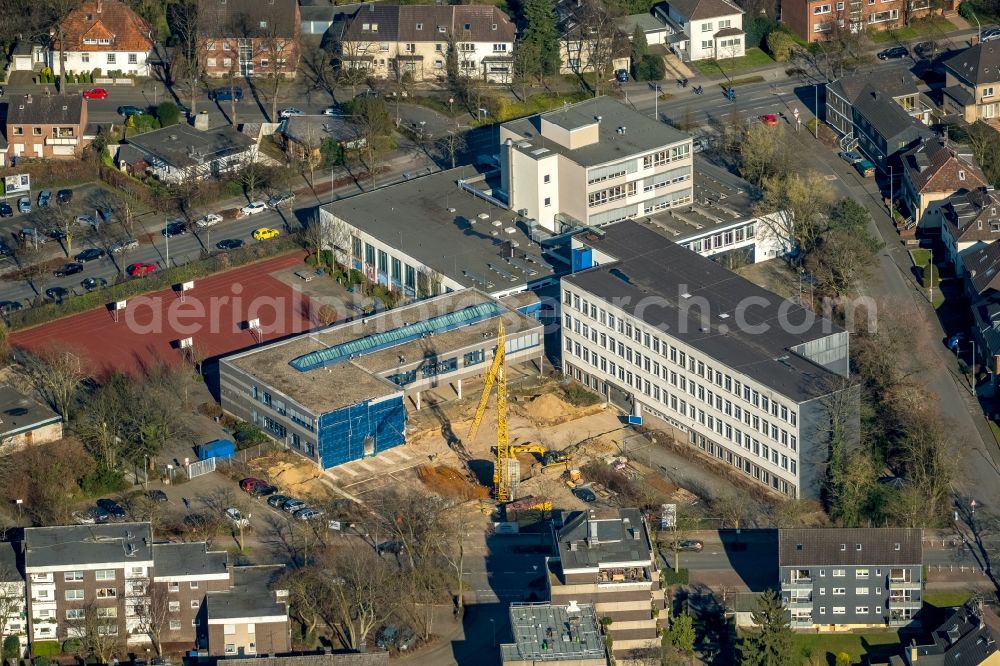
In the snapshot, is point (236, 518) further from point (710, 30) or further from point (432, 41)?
point (710, 30)

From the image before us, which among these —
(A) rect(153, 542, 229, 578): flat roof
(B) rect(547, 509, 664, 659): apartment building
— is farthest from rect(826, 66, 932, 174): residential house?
(A) rect(153, 542, 229, 578): flat roof

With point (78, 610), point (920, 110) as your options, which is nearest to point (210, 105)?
point (920, 110)

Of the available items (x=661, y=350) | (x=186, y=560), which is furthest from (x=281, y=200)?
(x=186, y=560)

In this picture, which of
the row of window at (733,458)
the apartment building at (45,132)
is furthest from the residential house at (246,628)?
the apartment building at (45,132)

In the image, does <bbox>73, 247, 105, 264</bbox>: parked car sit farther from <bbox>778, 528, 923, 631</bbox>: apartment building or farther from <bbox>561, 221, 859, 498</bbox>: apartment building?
<bbox>778, 528, 923, 631</bbox>: apartment building

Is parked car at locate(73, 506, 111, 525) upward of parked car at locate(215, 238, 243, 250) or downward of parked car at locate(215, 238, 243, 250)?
downward

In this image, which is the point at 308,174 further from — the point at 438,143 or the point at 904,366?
the point at 904,366
